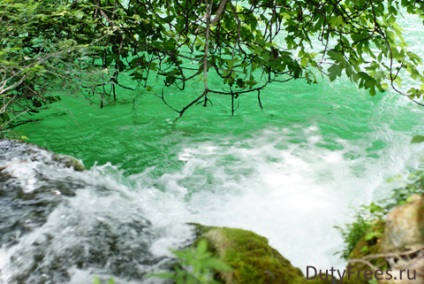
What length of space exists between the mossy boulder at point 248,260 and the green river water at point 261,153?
1.66ft

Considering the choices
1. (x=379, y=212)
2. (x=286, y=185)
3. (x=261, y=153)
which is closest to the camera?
(x=379, y=212)

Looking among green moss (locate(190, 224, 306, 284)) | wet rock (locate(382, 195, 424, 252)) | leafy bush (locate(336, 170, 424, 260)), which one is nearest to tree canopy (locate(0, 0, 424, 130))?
green moss (locate(190, 224, 306, 284))

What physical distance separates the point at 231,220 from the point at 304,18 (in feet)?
9.71

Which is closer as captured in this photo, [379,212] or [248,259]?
[248,259]

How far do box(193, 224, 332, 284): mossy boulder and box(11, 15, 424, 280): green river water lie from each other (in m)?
0.50

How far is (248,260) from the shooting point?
2.47 m

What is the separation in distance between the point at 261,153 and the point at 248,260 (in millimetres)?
3403

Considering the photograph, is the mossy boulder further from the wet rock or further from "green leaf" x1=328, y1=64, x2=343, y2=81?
"green leaf" x1=328, y1=64, x2=343, y2=81

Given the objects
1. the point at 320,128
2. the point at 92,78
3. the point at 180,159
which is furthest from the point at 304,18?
the point at 92,78

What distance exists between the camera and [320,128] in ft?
21.8

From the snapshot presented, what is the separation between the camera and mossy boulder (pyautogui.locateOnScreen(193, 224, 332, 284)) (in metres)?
2.36

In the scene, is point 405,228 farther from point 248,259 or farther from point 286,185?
point 286,185

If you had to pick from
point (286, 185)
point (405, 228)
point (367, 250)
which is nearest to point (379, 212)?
point (367, 250)

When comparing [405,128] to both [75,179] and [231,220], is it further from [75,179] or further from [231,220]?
[75,179]
